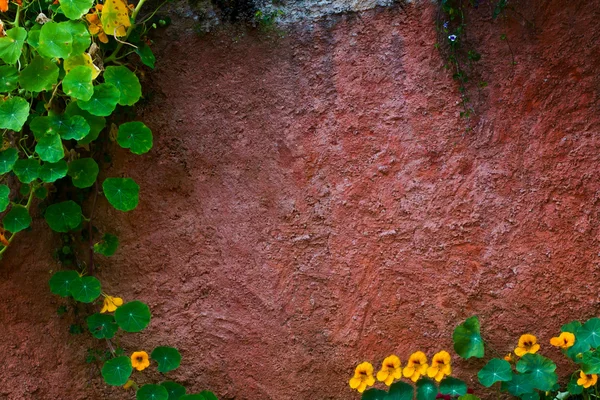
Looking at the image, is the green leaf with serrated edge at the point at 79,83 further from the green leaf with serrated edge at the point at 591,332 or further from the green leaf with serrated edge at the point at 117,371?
the green leaf with serrated edge at the point at 591,332

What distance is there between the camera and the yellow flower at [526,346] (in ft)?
8.37

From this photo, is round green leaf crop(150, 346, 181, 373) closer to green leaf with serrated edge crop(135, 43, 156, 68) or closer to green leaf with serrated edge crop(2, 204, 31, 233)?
green leaf with serrated edge crop(2, 204, 31, 233)

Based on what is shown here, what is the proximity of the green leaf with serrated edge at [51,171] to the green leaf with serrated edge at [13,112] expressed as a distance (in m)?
0.16

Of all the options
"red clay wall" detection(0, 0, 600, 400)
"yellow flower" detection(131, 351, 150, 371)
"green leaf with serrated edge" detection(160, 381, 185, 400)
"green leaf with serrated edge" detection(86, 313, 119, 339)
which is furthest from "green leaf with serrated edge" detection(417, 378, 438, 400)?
"green leaf with serrated edge" detection(86, 313, 119, 339)

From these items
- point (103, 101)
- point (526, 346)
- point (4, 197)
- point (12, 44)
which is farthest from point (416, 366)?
point (12, 44)

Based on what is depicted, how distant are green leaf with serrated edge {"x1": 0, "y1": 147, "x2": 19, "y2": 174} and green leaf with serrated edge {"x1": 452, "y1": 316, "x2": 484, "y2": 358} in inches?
63.0

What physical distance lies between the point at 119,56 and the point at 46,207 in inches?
23.8

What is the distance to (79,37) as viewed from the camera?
2395mm

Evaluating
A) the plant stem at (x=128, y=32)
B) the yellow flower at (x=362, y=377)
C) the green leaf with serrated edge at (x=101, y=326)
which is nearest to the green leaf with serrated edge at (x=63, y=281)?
the green leaf with serrated edge at (x=101, y=326)

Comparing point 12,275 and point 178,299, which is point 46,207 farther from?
point 178,299

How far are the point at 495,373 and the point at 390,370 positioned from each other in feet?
1.17

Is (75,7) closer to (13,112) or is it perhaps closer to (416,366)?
(13,112)

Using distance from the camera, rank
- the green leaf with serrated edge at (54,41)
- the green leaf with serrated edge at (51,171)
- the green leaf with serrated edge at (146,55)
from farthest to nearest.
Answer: the green leaf with serrated edge at (146,55) < the green leaf with serrated edge at (51,171) < the green leaf with serrated edge at (54,41)

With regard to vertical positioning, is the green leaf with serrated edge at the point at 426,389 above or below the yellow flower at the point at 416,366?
below
